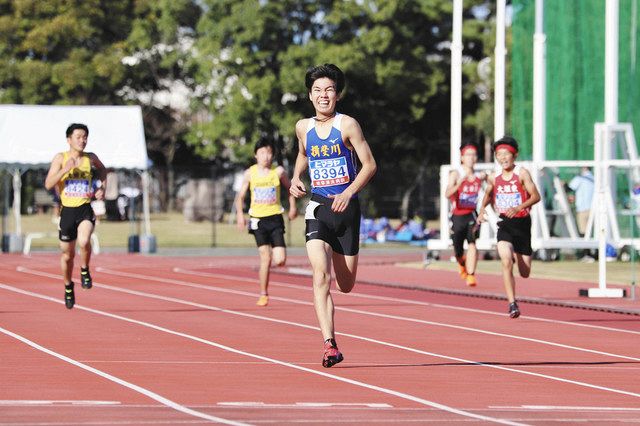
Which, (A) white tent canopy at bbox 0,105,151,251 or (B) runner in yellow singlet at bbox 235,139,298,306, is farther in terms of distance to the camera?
(A) white tent canopy at bbox 0,105,151,251

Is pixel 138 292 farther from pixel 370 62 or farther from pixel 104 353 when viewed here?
pixel 370 62

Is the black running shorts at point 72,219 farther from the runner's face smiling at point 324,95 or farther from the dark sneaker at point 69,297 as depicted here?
the runner's face smiling at point 324,95

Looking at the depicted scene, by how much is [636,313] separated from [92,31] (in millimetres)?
47490

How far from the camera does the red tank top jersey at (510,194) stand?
675 inches

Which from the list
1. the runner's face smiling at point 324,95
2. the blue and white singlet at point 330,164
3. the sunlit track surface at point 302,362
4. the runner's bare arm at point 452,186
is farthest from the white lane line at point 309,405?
the runner's bare arm at point 452,186

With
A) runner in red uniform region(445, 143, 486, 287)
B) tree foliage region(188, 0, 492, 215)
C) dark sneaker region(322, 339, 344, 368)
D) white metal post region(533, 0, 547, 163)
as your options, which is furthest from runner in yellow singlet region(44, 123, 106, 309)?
tree foliage region(188, 0, 492, 215)

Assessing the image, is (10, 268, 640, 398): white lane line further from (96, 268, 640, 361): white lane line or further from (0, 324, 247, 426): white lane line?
(0, 324, 247, 426): white lane line

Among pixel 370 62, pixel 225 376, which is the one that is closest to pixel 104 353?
pixel 225 376

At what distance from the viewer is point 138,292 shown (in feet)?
72.6

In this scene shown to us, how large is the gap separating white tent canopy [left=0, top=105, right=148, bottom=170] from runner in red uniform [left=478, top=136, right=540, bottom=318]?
1982cm

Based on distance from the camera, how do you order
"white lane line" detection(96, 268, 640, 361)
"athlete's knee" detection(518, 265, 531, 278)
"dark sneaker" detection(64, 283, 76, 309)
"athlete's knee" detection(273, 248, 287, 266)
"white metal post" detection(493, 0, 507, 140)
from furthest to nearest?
"white metal post" detection(493, 0, 507, 140) → "athlete's knee" detection(273, 248, 287, 266) → "athlete's knee" detection(518, 265, 531, 278) → "dark sneaker" detection(64, 283, 76, 309) → "white lane line" detection(96, 268, 640, 361)

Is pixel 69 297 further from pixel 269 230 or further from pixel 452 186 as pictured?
pixel 452 186

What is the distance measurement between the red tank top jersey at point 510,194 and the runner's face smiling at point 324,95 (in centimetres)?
610

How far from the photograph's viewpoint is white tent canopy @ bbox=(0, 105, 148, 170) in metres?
36.3
